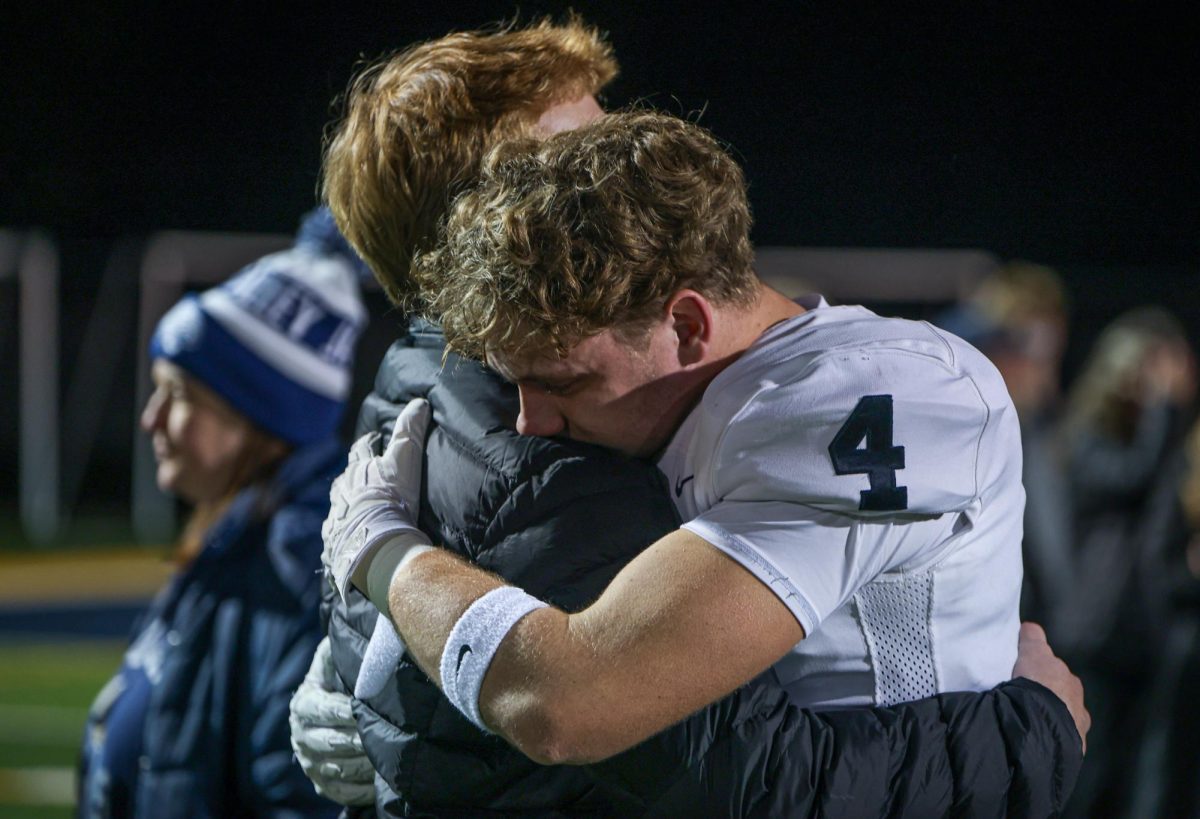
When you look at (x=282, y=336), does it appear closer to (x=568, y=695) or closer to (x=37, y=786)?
(x=568, y=695)

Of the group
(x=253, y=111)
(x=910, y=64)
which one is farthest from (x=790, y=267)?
(x=910, y=64)

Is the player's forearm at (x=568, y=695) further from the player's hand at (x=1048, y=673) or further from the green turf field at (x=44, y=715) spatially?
the green turf field at (x=44, y=715)

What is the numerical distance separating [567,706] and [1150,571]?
13.0 ft

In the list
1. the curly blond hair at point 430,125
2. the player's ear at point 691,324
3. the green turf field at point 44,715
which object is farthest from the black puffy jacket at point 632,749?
the green turf field at point 44,715

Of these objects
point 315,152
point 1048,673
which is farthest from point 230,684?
point 315,152

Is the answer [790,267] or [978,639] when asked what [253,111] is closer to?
[790,267]

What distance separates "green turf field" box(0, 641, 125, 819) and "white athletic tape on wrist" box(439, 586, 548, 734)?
15.7 ft

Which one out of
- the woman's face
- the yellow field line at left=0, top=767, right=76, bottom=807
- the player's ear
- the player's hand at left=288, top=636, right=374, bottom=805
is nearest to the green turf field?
the yellow field line at left=0, top=767, right=76, bottom=807

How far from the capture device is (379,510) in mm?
1559

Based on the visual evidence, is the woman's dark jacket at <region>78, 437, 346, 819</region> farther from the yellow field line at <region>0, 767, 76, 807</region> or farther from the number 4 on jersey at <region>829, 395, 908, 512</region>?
the yellow field line at <region>0, 767, 76, 807</region>

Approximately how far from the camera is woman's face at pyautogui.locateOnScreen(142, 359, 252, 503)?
292cm

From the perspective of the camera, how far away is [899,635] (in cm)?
144

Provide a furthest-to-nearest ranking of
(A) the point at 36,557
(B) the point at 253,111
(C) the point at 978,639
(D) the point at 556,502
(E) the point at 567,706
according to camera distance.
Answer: (B) the point at 253,111
(A) the point at 36,557
(C) the point at 978,639
(D) the point at 556,502
(E) the point at 567,706

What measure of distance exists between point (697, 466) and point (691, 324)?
0.50 feet
